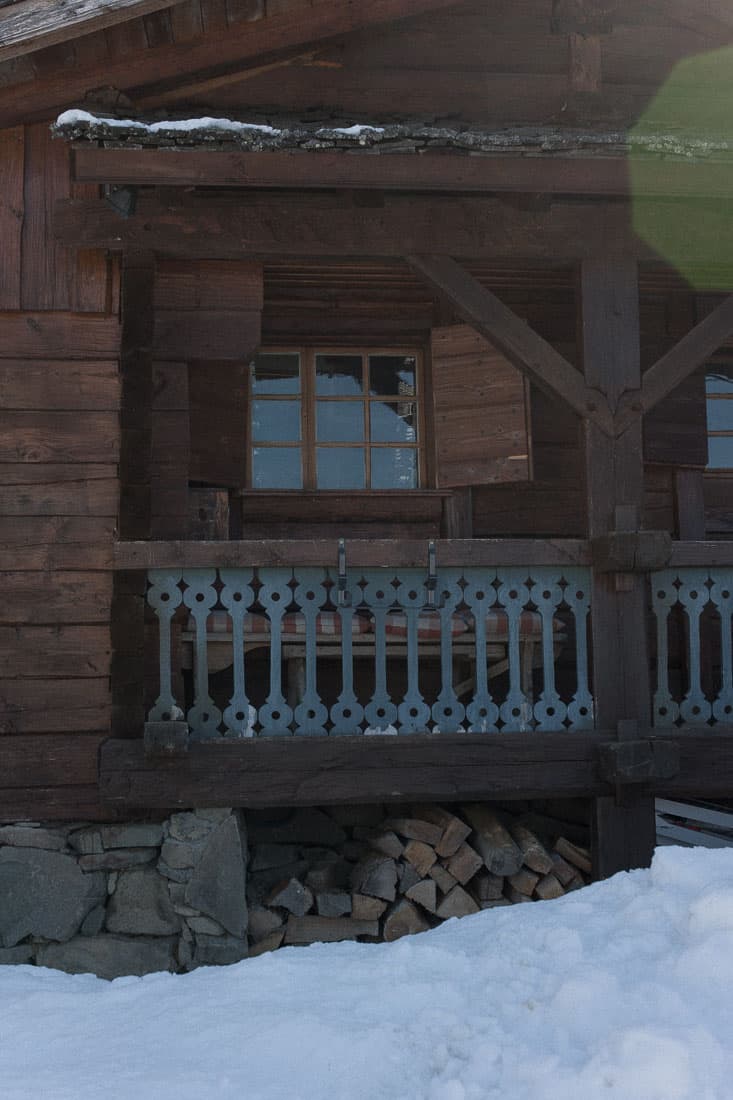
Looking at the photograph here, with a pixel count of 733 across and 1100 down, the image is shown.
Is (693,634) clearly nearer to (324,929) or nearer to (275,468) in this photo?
(324,929)

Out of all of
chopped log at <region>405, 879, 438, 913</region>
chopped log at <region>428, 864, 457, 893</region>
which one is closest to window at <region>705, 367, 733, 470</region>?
chopped log at <region>428, 864, 457, 893</region>

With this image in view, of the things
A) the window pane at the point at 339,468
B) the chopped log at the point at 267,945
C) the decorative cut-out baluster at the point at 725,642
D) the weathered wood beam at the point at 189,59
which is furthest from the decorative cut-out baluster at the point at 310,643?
the weathered wood beam at the point at 189,59

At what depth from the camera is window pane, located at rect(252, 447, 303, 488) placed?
26.0 feet

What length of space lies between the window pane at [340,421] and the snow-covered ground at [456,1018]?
4170mm

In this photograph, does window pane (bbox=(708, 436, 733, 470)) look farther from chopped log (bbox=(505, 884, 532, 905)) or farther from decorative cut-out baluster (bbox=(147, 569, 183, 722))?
decorative cut-out baluster (bbox=(147, 569, 183, 722))

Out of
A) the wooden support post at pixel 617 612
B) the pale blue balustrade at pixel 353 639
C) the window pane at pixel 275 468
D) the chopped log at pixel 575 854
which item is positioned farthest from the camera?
the window pane at pixel 275 468

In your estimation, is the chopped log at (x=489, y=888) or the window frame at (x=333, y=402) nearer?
the chopped log at (x=489, y=888)

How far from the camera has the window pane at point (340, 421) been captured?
8023mm

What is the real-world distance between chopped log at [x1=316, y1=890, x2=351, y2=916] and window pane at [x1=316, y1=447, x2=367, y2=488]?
3146mm

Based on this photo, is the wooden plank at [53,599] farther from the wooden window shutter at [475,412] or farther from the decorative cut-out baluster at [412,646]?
the wooden window shutter at [475,412]

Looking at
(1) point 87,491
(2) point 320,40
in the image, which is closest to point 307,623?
(1) point 87,491

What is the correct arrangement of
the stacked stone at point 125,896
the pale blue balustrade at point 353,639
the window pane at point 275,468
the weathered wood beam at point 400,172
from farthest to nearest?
the window pane at point 275,468 → the pale blue balustrade at point 353,639 → the stacked stone at point 125,896 → the weathered wood beam at point 400,172

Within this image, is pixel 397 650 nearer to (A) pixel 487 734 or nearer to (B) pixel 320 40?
(A) pixel 487 734

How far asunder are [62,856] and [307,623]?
5.76 ft
